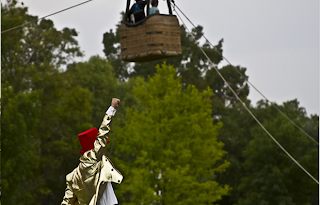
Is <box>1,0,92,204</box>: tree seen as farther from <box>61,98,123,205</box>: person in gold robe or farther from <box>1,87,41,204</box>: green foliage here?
<box>61,98,123,205</box>: person in gold robe

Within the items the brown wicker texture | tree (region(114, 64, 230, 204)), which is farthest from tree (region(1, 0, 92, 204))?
the brown wicker texture

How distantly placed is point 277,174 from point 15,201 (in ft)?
35.5

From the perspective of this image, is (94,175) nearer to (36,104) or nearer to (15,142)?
(15,142)

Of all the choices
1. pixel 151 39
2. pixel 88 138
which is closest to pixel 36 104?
pixel 151 39

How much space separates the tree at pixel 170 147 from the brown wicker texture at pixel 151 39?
41.7 ft

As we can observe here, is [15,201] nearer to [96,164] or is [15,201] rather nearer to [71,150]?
[71,150]

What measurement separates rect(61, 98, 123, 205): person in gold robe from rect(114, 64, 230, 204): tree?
15.4 metres

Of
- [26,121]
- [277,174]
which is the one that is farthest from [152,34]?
[277,174]

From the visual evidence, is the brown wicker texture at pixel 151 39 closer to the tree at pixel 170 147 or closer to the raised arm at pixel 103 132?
the raised arm at pixel 103 132

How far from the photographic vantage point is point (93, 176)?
4270 mm

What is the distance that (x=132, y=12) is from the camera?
7262mm

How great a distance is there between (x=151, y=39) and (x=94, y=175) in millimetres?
2951

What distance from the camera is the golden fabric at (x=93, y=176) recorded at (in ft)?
13.7

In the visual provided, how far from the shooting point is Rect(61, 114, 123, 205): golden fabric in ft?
13.7
